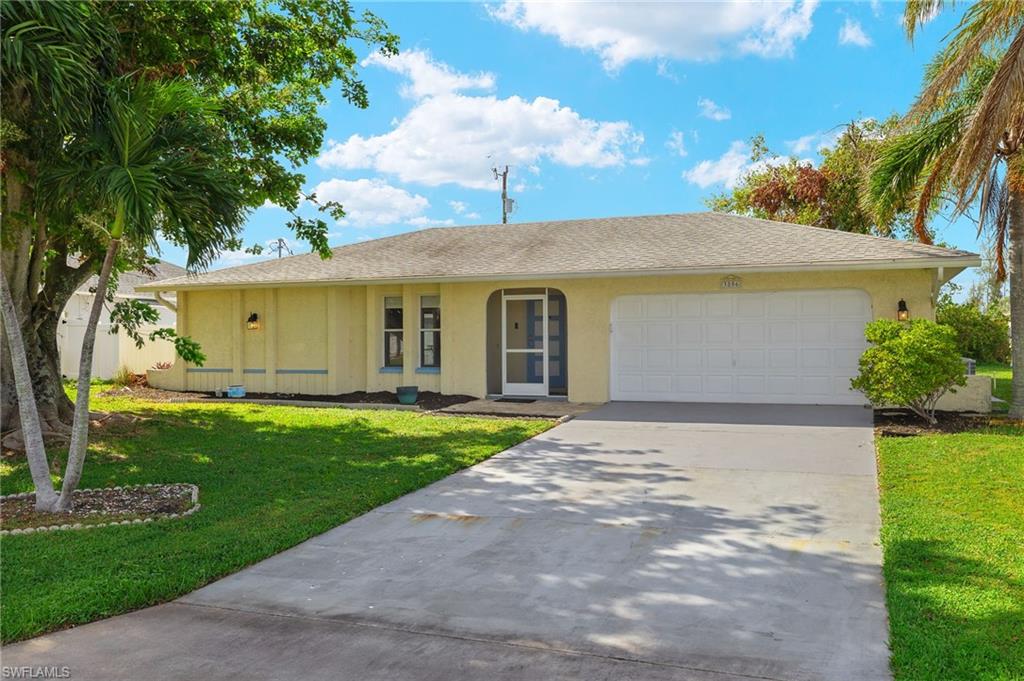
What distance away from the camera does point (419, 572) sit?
15.6 feet

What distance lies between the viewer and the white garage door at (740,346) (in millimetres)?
12773

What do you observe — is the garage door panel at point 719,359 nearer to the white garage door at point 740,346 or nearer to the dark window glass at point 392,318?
the white garage door at point 740,346

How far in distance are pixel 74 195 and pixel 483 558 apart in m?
5.18

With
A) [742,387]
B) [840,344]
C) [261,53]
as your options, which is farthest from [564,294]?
[261,53]

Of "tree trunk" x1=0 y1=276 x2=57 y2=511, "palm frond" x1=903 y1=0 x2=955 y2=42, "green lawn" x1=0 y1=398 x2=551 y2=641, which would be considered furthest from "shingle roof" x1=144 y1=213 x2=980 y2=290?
"tree trunk" x1=0 y1=276 x2=57 y2=511

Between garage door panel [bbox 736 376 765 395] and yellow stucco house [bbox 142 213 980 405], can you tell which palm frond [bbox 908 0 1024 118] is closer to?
yellow stucco house [bbox 142 213 980 405]

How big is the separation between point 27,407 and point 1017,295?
1398 cm

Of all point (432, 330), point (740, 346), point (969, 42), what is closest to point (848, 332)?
point (740, 346)

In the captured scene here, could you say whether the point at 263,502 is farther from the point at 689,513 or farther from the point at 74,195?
the point at 689,513

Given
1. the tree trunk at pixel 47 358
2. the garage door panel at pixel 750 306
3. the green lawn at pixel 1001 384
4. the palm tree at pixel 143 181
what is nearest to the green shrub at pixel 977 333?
the green lawn at pixel 1001 384

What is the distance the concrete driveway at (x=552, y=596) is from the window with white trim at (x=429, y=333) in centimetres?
836

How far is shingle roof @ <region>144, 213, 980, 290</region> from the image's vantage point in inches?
490

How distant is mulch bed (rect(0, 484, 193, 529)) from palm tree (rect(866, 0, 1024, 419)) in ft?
36.7

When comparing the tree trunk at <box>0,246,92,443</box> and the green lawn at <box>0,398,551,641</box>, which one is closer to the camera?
the green lawn at <box>0,398,551,641</box>
